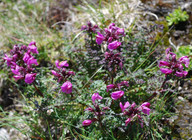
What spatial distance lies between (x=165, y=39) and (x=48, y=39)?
2.22 metres

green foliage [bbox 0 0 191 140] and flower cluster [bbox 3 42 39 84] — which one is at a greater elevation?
flower cluster [bbox 3 42 39 84]

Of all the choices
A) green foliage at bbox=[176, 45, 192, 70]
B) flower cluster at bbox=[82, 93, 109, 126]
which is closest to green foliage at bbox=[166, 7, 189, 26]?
green foliage at bbox=[176, 45, 192, 70]

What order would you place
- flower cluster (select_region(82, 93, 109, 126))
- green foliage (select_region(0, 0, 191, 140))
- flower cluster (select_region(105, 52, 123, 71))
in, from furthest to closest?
green foliage (select_region(0, 0, 191, 140)) < flower cluster (select_region(105, 52, 123, 71)) < flower cluster (select_region(82, 93, 109, 126))

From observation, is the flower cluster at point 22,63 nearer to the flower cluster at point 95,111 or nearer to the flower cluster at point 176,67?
the flower cluster at point 95,111

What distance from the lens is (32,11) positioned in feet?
14.9

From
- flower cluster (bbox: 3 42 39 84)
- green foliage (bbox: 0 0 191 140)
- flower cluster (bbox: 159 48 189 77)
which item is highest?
flower cluster (bbox: 3 42 39 84)

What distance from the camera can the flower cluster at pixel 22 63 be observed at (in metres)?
2.26

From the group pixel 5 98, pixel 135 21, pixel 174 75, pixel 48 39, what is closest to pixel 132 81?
pixel 174 75

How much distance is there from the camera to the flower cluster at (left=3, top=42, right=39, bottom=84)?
2.26 meters

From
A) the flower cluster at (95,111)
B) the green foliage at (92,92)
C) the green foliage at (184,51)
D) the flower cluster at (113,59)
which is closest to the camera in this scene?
the flower cluster at (95,111)

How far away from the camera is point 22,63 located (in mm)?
2506

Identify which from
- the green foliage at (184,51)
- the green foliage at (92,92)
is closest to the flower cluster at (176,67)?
the green foliage at (92,92)

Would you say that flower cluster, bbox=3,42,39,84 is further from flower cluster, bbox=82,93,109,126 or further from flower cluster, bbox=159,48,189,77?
flower cluster, bbox=159,48,189,77

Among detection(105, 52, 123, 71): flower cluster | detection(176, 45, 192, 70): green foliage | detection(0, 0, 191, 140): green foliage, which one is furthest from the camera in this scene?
detection(176, 45, 192, 70): green foliage
